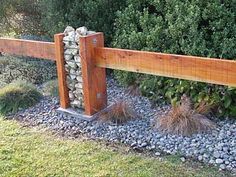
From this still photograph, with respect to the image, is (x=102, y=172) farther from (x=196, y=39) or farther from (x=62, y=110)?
(x=196, y=39)

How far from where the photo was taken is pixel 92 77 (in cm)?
400

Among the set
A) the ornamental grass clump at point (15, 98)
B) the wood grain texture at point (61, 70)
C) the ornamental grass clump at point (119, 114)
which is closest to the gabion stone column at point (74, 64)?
the wood grain texture at point (61, 70)

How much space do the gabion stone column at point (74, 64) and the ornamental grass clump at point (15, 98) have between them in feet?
1.97

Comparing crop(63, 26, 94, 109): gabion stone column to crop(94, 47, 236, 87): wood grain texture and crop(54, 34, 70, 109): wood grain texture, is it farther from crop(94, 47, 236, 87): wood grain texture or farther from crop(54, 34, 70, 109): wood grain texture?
crop(94, 47, 236, 87): wood grain texture

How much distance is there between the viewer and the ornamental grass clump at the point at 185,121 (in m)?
3.59

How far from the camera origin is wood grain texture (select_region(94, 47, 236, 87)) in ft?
10.4

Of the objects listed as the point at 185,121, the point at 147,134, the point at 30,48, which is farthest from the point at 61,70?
the point at 185,121

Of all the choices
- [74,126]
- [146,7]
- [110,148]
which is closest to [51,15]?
[146,7]

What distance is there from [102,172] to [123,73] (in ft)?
6.42

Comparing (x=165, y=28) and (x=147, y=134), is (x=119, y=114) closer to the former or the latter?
(x=147, y=134)

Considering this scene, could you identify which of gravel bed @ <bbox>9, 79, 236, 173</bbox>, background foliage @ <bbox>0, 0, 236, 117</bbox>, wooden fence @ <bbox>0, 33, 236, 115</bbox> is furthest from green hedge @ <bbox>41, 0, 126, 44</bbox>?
gravel bed @ <bbox>9, 79, 236, 173</bbox>

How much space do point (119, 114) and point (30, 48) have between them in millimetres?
1378

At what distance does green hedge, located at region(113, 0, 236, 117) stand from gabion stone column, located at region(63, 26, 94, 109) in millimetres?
790

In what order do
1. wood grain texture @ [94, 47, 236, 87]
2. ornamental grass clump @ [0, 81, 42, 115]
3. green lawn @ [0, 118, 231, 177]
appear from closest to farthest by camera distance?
green lawn @ [0, 118, 231, 177]
wood grain texture @ [94, 47, 236, 87]
ornamental grass clump @ [0, 81, 42, 115]
